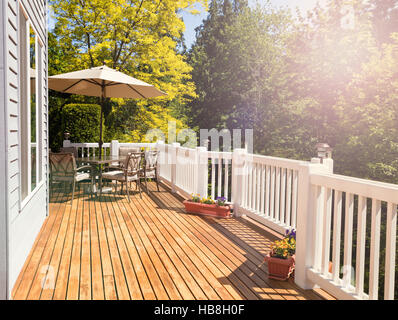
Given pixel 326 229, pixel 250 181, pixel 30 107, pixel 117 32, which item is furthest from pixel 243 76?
pixel 326 229

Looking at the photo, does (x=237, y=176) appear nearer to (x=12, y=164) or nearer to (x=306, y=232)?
(x=306, y=232)

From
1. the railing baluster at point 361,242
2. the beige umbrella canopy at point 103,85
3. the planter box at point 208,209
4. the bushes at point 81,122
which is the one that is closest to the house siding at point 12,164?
the beige umbrella canopy at point 103,85

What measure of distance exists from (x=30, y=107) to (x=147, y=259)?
6.93ft

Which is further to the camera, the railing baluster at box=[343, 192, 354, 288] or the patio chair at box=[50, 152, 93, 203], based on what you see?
the patio chair at box=[50, 152, 93, 203]

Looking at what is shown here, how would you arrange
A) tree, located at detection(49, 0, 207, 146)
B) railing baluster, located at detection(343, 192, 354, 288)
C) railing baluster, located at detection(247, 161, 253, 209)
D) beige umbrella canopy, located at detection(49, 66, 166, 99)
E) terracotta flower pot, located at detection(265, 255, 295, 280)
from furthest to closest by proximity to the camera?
1. tree, located at detection(49, 0, 207, 146)
2. beige umbrella canopy, located at detection(49, 66, 166, 99)
3. railing baluster, located at detection(247, 161, 253, 209)
4. terracotta flower pot, located at detection(265, 255, 295, 280)
5. railing baluster, located at detection(343, 192, 354, 288)

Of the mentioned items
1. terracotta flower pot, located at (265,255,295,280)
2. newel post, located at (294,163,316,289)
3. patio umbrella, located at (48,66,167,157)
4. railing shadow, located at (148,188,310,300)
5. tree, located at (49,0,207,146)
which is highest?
tree, located at (49,0,207,146)

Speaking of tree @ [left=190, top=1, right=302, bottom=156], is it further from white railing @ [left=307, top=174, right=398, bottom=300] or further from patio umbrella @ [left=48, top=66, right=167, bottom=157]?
white railing @ [left=307, top=174, right=398, bottom=300]

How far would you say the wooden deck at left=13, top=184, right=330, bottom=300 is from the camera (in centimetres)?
260

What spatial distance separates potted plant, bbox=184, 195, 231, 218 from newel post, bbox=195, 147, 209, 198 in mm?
255

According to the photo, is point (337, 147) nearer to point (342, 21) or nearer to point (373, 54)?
point (373, 54)

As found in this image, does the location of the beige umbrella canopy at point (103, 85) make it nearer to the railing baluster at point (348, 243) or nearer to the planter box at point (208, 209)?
the planter box at point (208, 209)

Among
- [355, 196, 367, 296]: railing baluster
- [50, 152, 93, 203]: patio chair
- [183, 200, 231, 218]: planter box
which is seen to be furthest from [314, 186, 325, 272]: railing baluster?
[50, 152, 93, 203]: patio chair

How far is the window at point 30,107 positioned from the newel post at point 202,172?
246 centimetres

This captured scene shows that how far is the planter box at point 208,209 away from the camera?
5.03 meters
